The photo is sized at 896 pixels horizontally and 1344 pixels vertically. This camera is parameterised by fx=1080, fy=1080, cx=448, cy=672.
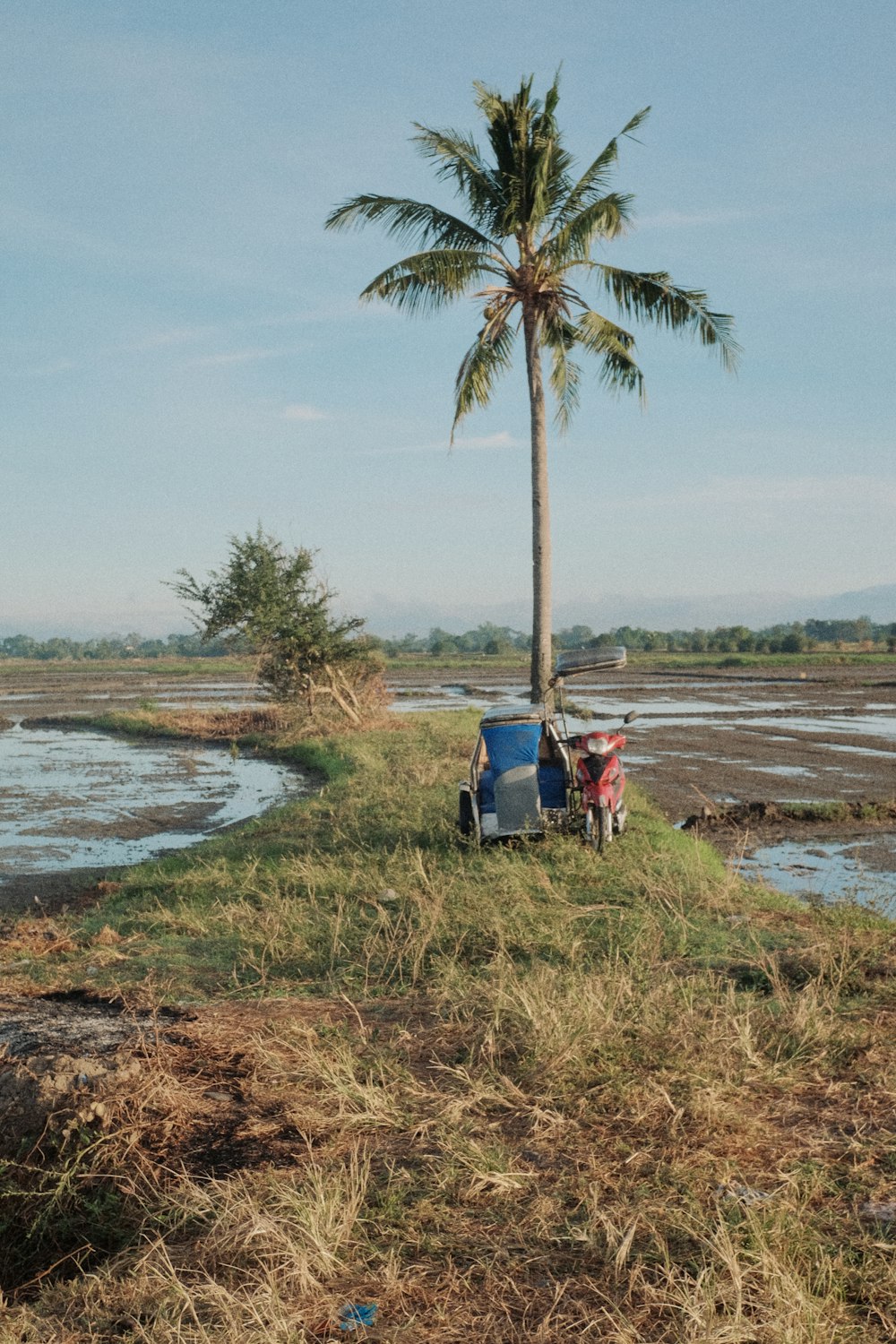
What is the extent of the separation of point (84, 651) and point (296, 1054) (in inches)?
5023

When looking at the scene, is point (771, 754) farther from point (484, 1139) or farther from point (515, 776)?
point (484, 1139)

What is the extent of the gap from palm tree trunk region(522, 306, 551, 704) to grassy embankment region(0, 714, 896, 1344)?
10065mm

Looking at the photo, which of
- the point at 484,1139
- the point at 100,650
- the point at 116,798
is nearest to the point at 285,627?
the point at 116,798

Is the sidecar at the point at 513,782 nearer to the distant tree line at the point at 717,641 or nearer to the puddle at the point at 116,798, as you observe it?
the puddle at the point at 116,798

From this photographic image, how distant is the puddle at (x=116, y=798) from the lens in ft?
47.9

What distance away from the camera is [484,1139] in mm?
4191

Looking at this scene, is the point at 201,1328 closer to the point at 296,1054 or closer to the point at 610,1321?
the point at 610,1321

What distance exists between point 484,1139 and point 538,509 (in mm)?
14329

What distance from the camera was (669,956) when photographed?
674 centimetres

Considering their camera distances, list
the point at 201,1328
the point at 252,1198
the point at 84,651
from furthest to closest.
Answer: the point at 84,651, the point at 252,1198, the point at 201,1328

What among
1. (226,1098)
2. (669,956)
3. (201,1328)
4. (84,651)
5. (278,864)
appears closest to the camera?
(201,1328)

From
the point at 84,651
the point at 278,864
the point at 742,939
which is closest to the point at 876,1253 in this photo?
the point at 742,939

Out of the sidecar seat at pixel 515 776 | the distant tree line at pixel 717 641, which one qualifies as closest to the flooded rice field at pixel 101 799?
the sidecar seat at pixel 515 776

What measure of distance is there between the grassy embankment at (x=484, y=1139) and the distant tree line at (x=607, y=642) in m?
63.5
